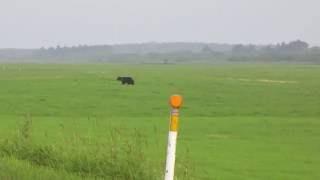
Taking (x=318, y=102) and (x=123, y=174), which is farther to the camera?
(x=318, y=102)

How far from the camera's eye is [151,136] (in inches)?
818

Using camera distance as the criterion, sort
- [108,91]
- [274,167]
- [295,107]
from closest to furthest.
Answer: [274,167], [295,107], [108,91]

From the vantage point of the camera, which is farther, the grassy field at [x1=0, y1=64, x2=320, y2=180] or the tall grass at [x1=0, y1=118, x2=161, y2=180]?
the grassy field at [x1=0, y1=64, x2=320, y2=180]

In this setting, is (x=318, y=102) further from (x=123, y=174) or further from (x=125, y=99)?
(x=123, y=174)

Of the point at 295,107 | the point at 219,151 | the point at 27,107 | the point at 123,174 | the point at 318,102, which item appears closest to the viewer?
the point at 123,174

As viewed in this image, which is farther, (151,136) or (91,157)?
(151,136)

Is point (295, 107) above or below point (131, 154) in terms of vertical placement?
below

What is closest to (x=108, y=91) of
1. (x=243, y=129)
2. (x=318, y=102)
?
(x=318, y=102)

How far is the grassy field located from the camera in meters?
11.1

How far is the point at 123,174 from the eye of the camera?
34.9 feet

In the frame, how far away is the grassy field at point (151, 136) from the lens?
36.4ft

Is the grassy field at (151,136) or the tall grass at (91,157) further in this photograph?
the grassy field at (151,136)

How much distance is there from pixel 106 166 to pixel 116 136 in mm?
2073

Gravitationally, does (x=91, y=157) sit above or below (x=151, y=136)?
above
